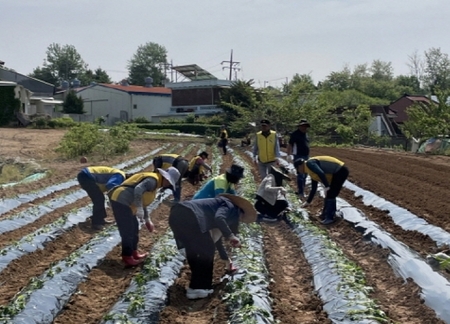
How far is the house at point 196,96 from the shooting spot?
57.8 metres

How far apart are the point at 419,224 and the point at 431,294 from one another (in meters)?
3.81

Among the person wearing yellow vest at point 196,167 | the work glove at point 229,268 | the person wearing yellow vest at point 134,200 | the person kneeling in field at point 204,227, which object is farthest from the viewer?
the person wearing yellow vest at point 196,167

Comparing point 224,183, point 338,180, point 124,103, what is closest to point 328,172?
point 338,180

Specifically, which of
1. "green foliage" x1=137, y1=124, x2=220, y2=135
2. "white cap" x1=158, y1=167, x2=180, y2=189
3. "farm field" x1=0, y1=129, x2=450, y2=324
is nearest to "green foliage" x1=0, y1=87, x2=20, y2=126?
"green foliage" x1=137, y1=124, x2=220, y2=135

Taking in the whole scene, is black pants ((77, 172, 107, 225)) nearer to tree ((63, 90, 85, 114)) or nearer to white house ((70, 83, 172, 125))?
tree ((63, 90, 85, 114))

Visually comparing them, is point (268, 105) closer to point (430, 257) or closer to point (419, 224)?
point (419, 224)

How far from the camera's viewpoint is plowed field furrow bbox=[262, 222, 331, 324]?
579 cm

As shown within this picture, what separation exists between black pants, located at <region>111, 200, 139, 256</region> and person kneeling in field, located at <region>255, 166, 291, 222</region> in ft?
10.1

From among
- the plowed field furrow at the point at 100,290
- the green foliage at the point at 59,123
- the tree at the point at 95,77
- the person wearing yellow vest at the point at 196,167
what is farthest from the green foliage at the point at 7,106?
the tree at the point at 95,77

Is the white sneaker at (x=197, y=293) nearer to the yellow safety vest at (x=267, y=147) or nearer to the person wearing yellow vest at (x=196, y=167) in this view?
the yellow safety vest at (x=267, y=147)

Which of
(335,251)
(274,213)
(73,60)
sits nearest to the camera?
(335,251)

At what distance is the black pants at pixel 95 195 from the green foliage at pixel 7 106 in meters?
35.5

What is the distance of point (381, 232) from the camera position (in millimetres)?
8773

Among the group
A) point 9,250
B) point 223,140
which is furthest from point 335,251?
point 223,140
